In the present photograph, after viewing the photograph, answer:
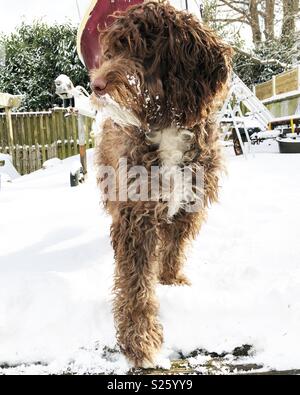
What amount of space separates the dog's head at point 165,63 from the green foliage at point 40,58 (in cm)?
923

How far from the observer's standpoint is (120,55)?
183cm

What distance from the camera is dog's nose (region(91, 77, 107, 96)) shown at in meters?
1.65

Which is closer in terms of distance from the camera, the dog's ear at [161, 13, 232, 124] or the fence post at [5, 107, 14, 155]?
the dog's ear at [161, 13, 232, 124]

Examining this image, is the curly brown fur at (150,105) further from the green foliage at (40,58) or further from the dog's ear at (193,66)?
the green foliage at (40,58)

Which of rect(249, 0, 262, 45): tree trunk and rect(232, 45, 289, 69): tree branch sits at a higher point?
rect(249, 0, 262, 45): tree trunk

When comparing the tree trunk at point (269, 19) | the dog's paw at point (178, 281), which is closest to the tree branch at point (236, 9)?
the tree trunk at point (269, 19)

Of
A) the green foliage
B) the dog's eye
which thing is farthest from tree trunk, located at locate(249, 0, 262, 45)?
the dog's eye

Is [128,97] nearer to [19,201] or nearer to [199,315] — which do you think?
[199,315]

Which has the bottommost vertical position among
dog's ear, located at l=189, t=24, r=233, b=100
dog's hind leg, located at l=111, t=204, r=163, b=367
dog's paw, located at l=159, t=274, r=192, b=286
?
dog's paw, located at l=159, t=274, r=192, b=286

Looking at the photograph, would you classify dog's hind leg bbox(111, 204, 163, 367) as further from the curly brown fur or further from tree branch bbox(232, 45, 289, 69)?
tree branch bbox(232, 45, 289, 69)

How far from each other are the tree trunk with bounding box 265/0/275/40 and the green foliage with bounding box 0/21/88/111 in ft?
17.6

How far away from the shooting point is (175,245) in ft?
8.04
